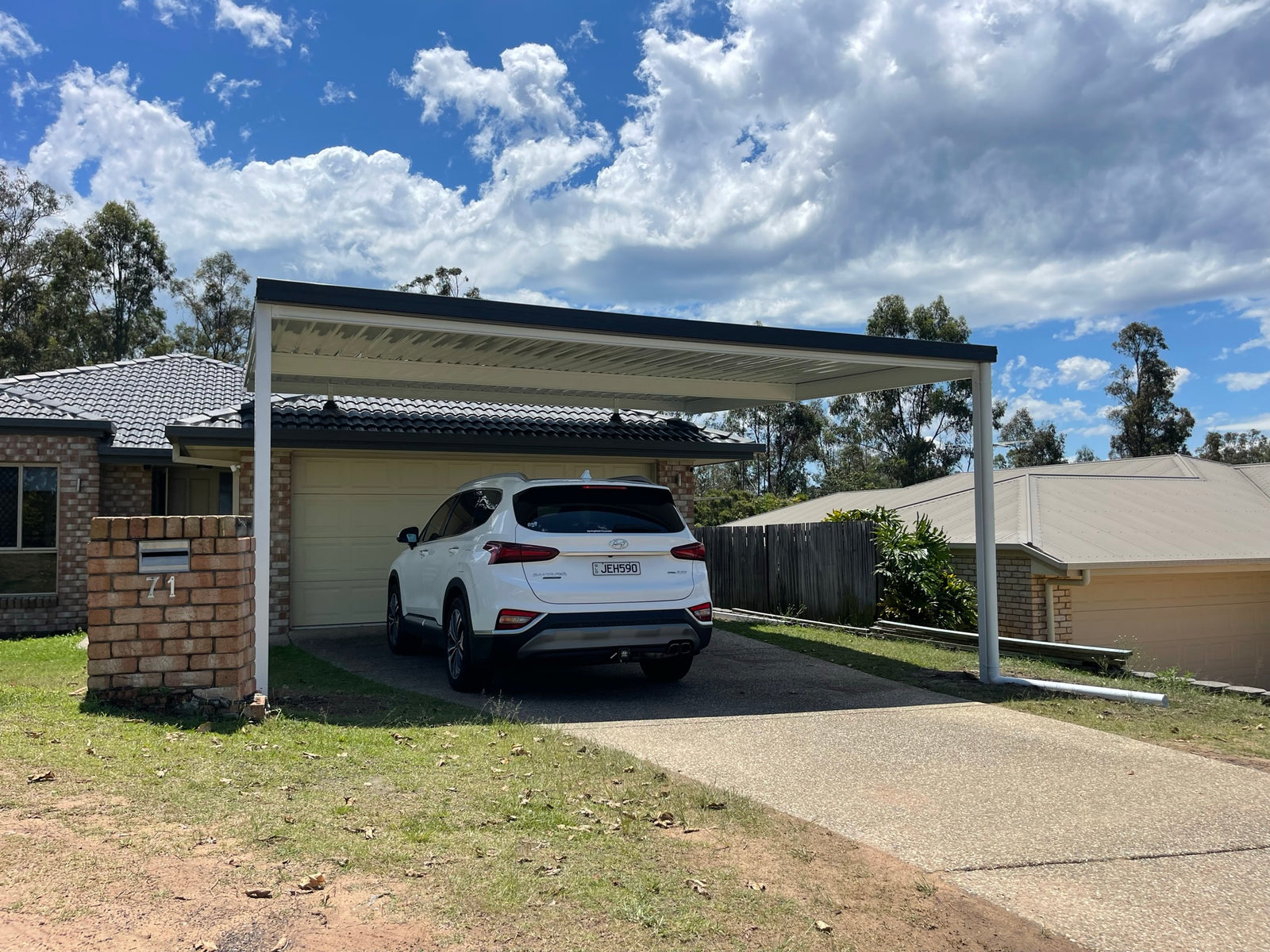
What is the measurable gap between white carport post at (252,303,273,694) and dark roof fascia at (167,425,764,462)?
3997 millimetres

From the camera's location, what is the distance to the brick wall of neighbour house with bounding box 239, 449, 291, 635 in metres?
12.4

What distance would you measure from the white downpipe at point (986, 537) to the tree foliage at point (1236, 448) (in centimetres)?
4485

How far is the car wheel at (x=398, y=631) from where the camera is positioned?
1090 cm

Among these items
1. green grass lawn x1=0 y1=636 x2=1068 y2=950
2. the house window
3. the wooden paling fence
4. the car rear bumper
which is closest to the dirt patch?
green grass lawn x1=0 y1=636 x2=1068 y2=950

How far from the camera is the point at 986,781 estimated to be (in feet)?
19.6

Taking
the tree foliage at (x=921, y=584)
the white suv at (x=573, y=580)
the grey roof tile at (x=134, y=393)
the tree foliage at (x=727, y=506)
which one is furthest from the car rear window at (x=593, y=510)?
the tree foliage at (x=727, y=506)

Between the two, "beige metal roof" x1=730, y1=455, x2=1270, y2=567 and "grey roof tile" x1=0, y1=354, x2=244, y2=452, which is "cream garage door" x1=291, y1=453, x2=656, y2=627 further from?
Answer: "beige metal roof" x1=730, y1=455, x2=1270, y2=567

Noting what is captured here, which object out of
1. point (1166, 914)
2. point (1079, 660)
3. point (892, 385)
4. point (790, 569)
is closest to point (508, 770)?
point (1166, 914)

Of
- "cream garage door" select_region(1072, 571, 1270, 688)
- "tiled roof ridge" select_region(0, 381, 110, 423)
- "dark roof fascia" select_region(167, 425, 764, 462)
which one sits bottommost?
"cream garage door" select_region(1072, 571, 1270, 688)

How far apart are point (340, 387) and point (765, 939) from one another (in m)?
10.4

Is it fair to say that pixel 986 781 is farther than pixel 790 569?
No

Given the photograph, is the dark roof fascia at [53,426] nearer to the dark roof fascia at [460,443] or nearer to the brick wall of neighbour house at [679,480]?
the dark roof fascia at [460,443]

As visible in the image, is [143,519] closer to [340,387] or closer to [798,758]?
[798,758]

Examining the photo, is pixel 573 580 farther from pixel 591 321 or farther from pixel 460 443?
pixel 460 443
